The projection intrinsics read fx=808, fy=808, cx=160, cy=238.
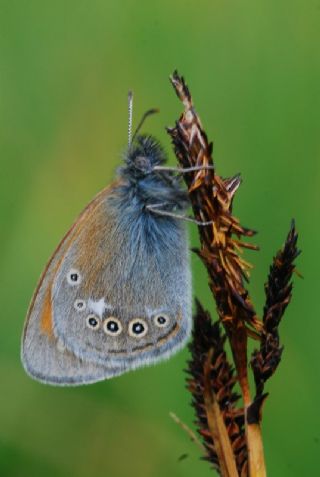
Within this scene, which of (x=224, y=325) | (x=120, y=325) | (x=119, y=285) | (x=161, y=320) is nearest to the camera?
(x=224, y=325)

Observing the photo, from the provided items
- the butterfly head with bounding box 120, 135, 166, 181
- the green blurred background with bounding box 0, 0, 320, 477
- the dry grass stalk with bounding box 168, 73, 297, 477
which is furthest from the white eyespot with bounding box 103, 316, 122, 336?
the dry grass stalk with bounding box 168, 73, 297, 477

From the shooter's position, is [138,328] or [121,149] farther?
[121,149]

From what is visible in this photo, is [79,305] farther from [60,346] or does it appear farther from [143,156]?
[143,156]

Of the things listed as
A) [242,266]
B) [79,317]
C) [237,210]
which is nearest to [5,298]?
[79,317]

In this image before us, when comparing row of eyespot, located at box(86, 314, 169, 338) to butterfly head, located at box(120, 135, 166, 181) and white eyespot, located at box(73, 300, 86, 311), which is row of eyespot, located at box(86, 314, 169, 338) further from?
butterfly head, located at box(120, 135, 166, 181)

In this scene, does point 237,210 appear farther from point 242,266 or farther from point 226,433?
point 226,433

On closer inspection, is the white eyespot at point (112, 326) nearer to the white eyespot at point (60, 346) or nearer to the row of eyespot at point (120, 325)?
the row of eyespot at point (120, 325)

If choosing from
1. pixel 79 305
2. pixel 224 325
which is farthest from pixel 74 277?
pixel 224 325
